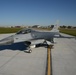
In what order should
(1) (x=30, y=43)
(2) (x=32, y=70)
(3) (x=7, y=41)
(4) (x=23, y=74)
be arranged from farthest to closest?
(1) (x=30, y=43) → (3) (x=7, y=41) → (2) (x=32, y=70) → (4) (x=23, y=74)

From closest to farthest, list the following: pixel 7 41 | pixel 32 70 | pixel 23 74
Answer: pixel 23 74
pixel 32 70
pixel 7 41

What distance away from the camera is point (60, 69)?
7.57m

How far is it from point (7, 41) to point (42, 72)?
518 centimetres

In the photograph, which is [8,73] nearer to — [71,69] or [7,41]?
[71,69]

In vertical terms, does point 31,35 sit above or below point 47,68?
above

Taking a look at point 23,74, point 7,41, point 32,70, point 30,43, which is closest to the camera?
point 23,74

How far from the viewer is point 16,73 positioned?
6.83 meters

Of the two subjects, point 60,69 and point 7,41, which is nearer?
point 60,69

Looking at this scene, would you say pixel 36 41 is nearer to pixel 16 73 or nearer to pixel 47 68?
pixel 47 68

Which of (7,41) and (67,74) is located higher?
(7,41)

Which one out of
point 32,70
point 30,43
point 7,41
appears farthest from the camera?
point 30,43

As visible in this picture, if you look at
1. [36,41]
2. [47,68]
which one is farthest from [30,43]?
[47,68]

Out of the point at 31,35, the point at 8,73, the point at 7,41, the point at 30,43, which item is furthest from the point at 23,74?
the point at 31,35

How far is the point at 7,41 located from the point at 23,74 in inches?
193
